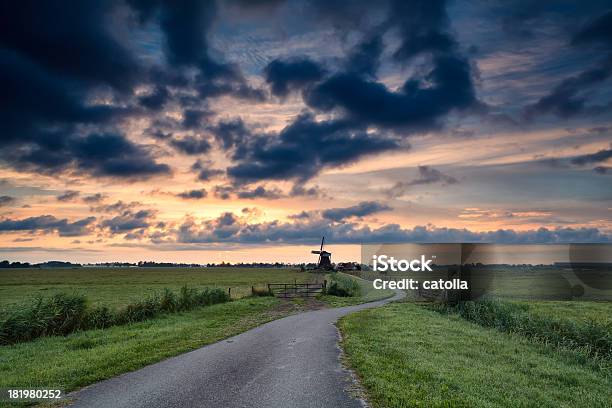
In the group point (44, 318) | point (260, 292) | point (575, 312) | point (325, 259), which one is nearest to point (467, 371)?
point (44, 318)

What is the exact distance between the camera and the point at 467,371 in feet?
42.6

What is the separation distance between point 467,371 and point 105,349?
1379 centimetres

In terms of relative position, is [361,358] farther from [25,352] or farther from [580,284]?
[580,284]

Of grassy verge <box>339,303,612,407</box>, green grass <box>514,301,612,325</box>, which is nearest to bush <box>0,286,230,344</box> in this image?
grassy verge <box>339,303,612,407</box>

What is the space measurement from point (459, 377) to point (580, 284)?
80400mm

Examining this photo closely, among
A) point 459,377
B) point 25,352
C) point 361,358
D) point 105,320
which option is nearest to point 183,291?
point 105,320

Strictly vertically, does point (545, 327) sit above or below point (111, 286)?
above

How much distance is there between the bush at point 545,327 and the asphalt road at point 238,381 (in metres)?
11.1

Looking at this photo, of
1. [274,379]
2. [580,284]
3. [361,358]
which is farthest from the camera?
[580,284]

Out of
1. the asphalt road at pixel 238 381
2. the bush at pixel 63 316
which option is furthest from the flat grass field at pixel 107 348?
the asphalt road at pixel 238 381

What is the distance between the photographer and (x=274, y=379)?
11.9 metres

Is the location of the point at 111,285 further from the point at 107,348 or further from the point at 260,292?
the point at 107,348

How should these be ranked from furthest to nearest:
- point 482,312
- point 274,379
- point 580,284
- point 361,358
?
1. point 580,284
2. point 482,312
3. point 361,358
4. point 274,379

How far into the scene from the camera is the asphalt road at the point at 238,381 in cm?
1007
